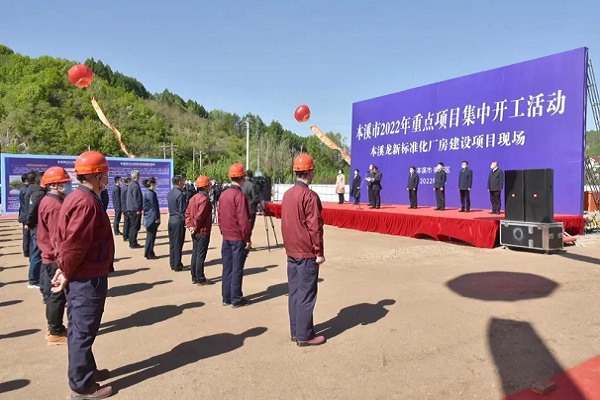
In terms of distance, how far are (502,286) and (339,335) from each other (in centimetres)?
297

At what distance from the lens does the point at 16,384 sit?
3.01 meters

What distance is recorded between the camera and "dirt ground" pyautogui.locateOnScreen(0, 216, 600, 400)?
2979mm

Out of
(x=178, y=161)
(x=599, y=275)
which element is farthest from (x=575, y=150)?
(x=178, y=161)

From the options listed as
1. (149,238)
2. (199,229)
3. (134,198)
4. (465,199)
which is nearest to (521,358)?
(199,229)

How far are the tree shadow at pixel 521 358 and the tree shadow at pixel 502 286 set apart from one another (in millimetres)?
1063

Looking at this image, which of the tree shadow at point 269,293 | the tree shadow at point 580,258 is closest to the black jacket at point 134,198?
the tree shadow at point 269,293

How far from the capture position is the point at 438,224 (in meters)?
10.3

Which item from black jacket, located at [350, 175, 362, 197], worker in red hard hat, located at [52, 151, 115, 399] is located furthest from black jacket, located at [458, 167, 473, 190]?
worker in red hard hat, located at [52, 151, 115, 399]

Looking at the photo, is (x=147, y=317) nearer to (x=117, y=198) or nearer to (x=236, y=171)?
(x=236, y=171)

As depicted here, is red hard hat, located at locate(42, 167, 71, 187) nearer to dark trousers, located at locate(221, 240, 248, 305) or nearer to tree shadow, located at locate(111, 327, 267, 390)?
dark trousers, located at locate(221, 240, 248, 305)

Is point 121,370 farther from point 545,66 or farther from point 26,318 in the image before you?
point 545,66

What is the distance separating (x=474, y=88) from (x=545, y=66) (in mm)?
2360

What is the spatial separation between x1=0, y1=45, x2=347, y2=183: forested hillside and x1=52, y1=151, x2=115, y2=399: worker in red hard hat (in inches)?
1535

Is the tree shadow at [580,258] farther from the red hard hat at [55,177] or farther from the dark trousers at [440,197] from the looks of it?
the red hard hat at [55,177]
